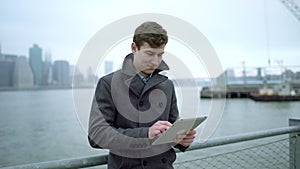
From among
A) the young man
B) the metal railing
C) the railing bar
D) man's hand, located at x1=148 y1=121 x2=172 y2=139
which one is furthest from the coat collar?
the railing bar

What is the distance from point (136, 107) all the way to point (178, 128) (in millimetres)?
206

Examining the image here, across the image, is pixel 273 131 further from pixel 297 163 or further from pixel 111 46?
pixel 111 46

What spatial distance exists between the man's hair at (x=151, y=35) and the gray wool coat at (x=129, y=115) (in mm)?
87

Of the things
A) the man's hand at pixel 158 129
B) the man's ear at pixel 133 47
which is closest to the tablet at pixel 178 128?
the man's hand at pixel 158 129

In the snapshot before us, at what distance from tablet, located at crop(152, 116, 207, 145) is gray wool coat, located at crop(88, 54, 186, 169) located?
0.07m

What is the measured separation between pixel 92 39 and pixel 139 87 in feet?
0.91

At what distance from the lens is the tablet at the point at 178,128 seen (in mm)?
1145

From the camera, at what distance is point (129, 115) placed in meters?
1.29

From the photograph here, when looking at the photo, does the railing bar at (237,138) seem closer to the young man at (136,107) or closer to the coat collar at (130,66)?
the young man at (136,107)

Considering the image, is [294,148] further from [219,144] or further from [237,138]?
[219,144]

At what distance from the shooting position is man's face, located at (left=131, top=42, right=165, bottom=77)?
1289mm

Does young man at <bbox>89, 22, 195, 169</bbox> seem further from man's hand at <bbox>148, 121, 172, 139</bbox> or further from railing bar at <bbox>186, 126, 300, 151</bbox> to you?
railing bar at <bbox>186, 126, 300, 151</bbox>

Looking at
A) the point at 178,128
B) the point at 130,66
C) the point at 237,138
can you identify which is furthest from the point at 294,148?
the point at 130,66

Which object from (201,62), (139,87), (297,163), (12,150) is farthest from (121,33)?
(12,150)
